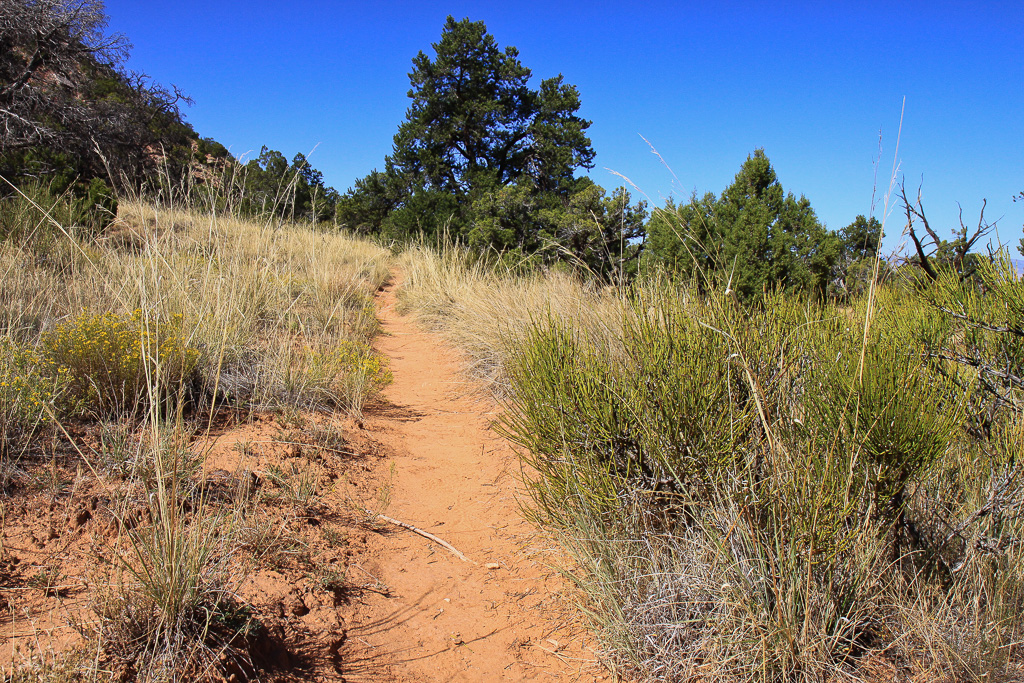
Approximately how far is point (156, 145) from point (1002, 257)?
15.1 metres

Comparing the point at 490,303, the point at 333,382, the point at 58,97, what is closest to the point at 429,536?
the point at 333,382

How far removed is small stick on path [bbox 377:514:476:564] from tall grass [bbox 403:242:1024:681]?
0.47m

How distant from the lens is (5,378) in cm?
256

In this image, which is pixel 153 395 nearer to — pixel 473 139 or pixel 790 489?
pixel 790 489

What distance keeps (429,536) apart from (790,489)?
1.84 m

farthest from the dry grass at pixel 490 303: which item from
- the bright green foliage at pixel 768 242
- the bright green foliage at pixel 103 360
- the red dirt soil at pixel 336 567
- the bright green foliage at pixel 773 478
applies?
the bright green foliage at pixel 103 360

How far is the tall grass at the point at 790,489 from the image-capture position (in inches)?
64.1

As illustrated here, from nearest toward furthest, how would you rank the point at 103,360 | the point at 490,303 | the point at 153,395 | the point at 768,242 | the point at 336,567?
the point at 336,567 < the point at 153,395 < the point at 103,360 < the point at 768,242 < the point at 490,303

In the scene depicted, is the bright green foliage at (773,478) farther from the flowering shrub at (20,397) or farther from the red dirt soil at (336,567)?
the flowering shrub at (20,397)

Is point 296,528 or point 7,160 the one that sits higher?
point 7,160

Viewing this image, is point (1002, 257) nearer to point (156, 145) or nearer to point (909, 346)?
point (909, 346)

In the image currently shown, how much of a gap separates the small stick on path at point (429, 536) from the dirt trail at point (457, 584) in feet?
0.10

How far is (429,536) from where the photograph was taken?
114 inches

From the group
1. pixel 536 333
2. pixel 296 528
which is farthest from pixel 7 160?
pixel 536 333
